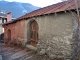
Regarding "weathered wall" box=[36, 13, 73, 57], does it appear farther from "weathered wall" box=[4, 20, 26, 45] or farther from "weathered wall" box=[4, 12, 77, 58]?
"weathered wall" box=[4, 20, 26, 45]

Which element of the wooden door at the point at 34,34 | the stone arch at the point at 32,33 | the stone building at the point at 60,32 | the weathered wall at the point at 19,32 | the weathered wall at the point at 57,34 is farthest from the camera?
the weathered wall at the point at 19,32

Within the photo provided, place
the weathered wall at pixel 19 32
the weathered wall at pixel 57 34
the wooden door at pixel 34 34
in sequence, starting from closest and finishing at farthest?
the weathered wall at pixel 57 34, the wooden door at pixel 34 34, the weathered wall at pixel 19 32

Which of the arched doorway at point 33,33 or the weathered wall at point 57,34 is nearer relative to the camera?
the weathered wall at point 57,34

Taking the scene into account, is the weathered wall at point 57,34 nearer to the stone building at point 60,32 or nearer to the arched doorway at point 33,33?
the stone building at point 60,32

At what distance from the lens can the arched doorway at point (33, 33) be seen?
12.1 m

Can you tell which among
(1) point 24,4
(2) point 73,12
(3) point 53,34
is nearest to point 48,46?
(3) point 53,34

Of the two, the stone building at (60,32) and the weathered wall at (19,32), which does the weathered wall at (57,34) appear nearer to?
the stone building at (60,32)

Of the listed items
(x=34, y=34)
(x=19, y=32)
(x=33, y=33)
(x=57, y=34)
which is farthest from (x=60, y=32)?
(x=19, y=32)

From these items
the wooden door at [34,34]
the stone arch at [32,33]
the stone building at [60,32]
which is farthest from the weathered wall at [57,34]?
the stone arch at [32,33]

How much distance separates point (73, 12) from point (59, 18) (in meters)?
1.03

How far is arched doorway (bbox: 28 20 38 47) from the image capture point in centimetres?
1207

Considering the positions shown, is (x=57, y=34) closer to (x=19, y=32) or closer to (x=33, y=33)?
(x=33, y=33)

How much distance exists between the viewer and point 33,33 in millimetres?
12555

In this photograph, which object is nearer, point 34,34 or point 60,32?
point 60,32
